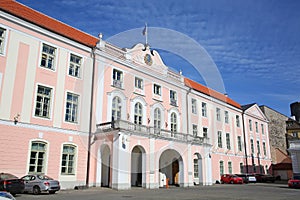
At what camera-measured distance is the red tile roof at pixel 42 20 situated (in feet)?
63.0

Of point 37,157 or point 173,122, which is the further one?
point 173,122

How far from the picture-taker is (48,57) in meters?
20.5

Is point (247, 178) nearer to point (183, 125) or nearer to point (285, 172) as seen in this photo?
point (183, 125)

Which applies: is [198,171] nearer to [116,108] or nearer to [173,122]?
[173,122]

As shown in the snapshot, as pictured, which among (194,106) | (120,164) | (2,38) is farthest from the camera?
(194,106)

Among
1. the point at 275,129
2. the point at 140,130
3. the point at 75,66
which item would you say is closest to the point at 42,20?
the point at 75,66

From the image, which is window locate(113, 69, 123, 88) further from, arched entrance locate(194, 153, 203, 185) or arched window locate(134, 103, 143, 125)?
arched entrance locate(194, 153, 203, 185)

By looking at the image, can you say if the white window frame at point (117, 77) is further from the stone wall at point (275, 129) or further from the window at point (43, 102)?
the stone wall at point (275, 129)

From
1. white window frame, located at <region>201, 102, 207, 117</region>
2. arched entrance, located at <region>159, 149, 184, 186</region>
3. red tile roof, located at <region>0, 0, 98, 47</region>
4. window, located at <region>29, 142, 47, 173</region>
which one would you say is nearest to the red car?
white window frame, located at <region>201, 102, 207, 117</region>

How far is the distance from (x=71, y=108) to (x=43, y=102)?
7.35ft

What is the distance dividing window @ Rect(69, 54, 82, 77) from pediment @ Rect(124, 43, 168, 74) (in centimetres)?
510

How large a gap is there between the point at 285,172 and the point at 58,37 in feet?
140

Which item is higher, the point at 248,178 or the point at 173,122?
the point at 173,122

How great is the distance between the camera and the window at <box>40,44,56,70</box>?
2017cm
